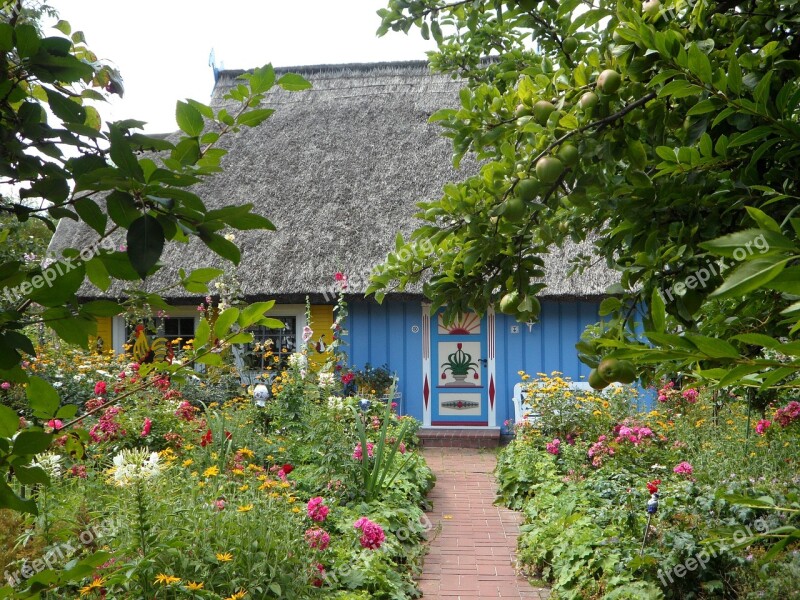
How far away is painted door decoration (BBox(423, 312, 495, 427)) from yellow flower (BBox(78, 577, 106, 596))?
783cm

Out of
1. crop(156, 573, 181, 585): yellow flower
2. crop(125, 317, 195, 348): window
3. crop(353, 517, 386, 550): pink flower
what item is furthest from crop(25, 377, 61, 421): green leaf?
crop(125, 317, 195, 348): window

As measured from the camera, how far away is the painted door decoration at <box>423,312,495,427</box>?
424 inches

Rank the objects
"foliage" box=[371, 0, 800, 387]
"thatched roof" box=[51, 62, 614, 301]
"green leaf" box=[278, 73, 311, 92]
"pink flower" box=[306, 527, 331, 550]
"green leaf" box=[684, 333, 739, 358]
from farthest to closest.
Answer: "thatched roof" box=[51, 62, 614, 301] < "pink flower" box=[306, 527, 331, 550] < "foliage" box=[371, 0, 800, 387] < "green leaf" box=[278, 73, 311, 92] < "green leaf" box=[684, 333, 739, 358]

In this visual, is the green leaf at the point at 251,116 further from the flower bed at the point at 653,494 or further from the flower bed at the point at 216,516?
A: the flower bed at the point at 653,494

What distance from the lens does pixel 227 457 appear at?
522cm

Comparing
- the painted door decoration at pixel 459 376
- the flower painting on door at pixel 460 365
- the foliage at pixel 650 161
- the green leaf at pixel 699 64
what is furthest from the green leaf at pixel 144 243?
the flower painting on door at pixel 460 365

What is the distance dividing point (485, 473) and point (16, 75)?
784cm

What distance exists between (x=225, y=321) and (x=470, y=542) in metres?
5.10

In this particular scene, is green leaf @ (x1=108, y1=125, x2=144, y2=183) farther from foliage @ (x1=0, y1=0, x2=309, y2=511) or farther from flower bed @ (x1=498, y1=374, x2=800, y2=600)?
flower bed @ (x1=498, y1=374, x2=800, y2=600)

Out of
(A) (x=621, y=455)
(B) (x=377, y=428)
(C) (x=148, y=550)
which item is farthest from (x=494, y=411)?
(C) (x=148, y=550)

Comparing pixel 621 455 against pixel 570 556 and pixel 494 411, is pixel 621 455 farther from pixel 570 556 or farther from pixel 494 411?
pixel 494 411

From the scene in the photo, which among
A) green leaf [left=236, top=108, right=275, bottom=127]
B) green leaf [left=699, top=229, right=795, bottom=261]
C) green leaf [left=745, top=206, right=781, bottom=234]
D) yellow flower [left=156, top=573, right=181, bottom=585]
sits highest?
green leaf [left=236, top=108, right=275, bottom=127]

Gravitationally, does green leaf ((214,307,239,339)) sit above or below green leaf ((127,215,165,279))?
below

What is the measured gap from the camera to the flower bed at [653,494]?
12.6ft
